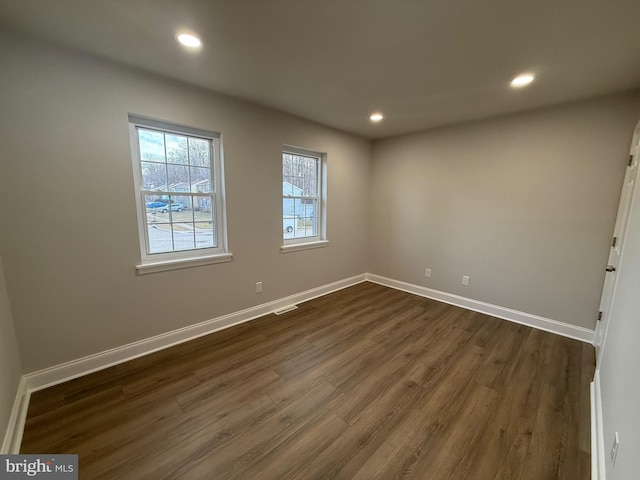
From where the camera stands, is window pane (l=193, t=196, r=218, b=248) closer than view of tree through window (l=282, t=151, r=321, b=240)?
Yes

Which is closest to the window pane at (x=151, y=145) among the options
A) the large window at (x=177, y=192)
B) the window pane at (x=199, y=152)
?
the large window at (x=177, y=192)

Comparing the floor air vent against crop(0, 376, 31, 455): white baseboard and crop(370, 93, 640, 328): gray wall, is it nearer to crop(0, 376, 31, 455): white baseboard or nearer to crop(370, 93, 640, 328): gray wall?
crop(370, 93, 640, 328): gray wall

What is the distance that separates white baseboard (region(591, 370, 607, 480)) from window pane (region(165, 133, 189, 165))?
3.54 meters

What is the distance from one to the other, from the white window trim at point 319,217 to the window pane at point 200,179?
1074 mm

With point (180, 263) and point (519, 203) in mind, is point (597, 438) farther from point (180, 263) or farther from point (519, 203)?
point (180, 263)

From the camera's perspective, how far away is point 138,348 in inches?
89.3

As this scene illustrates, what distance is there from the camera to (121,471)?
4.34 ft

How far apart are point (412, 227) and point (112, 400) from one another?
383cm

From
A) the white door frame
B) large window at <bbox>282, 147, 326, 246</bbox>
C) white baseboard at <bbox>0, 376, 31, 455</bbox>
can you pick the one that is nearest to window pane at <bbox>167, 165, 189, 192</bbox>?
large window at <bbox>282, 147, 326, 246</bbox>

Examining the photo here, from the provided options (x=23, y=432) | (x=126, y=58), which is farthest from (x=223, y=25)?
(x=23, y=432)

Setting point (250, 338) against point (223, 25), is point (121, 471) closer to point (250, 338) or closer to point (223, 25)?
point (250, 338)

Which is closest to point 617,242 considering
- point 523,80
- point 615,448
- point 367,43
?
point 523,80

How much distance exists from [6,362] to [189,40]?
2.28 metres

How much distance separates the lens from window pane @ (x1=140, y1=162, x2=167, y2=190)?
2.23 m
